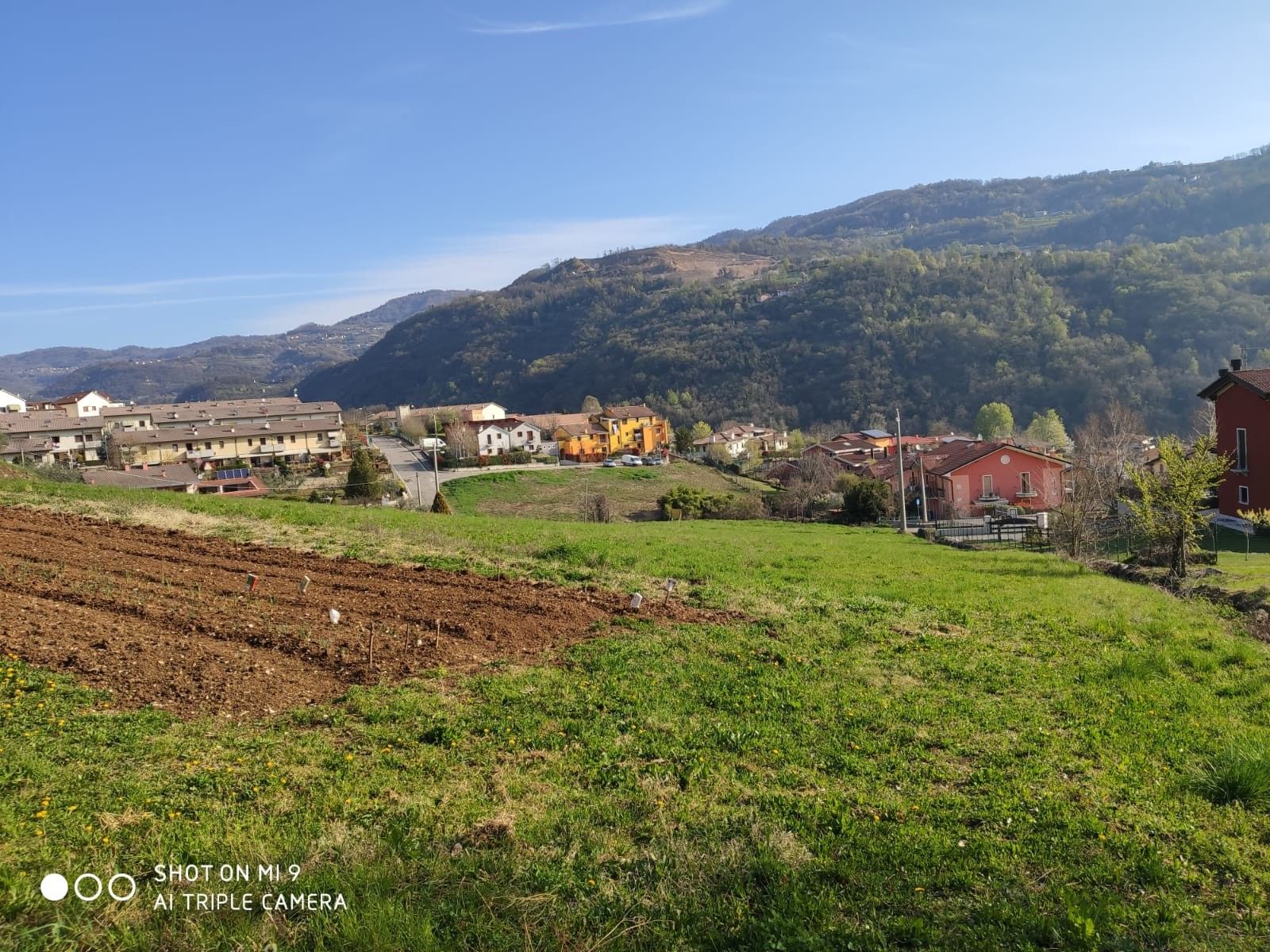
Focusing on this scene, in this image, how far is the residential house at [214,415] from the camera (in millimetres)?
77438

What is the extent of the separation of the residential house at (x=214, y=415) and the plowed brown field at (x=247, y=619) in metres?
68.9

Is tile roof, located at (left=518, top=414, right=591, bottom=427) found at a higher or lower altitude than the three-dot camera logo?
higher

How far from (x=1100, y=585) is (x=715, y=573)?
28.5 ft

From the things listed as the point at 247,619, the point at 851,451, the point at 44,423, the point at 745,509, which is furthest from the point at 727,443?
the point at 247,619

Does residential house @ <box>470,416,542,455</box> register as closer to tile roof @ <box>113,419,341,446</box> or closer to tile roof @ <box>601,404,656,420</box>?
tile roof @ <box>601,404,656,420</box>

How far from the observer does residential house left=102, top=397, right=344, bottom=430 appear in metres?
77.4

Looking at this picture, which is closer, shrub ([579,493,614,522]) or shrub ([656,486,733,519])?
shrub ([579,493,614,522])

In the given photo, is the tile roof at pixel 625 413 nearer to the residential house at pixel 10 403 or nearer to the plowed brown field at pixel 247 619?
the residential house at pixel 10 403

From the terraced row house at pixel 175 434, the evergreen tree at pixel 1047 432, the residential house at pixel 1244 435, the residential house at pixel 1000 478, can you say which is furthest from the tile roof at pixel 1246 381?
the terraced row house at pixel 175 434

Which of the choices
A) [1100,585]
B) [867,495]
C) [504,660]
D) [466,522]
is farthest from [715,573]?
[867,495]

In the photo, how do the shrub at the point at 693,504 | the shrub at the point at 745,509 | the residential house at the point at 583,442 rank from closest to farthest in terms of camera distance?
the shrub at the point at 745,509 < the shrub at the point at 693,504 < the residential house at the point at 583,442

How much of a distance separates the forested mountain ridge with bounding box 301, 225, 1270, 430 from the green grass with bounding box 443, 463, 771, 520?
57316 mm

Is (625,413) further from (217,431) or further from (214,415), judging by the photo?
(214,415)

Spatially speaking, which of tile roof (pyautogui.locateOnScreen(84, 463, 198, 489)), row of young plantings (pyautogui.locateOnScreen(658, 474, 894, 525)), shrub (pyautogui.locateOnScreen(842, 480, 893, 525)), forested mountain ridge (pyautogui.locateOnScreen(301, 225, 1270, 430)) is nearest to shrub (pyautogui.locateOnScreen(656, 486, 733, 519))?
row of young plantings (pyautogui.locateOnScreen(658, 474, 894, 525))
